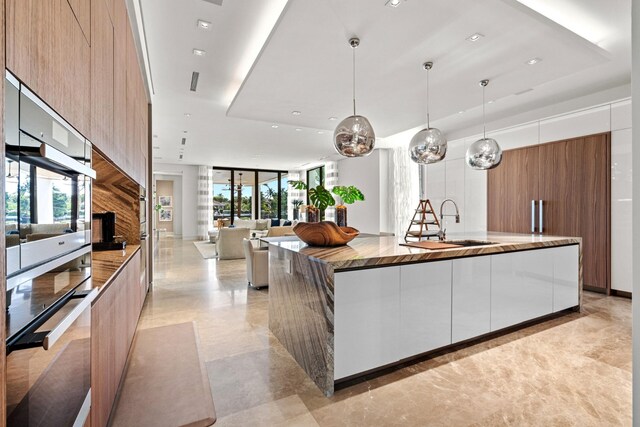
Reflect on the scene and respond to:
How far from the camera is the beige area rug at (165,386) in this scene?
179cm

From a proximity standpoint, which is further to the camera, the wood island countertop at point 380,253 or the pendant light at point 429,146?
the pendant light at point 429,146

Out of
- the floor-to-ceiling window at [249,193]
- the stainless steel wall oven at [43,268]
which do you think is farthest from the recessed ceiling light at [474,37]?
the floor-to-ceiling window at [249,193]

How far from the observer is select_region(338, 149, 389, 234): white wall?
890cm

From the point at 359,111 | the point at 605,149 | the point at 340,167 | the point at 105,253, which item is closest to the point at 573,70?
the point at 605,149

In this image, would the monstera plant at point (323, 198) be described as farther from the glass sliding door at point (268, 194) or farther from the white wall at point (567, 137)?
the glass sliding door at point (268, 194)

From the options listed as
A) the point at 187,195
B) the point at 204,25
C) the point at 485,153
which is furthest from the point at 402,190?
the point at 187,195

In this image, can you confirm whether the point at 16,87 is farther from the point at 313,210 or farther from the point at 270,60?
the point at 270,60

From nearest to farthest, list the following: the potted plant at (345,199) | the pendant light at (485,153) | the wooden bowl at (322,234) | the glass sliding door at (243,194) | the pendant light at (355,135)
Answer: the wooden bowl at (322,234) → the pendant light at (355,135) → the potted plant at (345,199) → the pendant light at (485,153) → the glass sliding door at (243,194)

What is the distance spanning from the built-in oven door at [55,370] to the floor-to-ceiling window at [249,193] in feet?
39.2

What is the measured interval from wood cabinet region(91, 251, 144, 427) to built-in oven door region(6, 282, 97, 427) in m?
0.13

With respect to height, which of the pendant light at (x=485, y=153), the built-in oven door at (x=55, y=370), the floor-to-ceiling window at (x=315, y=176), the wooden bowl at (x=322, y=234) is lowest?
the built-in oven door at (x=55, y=370)

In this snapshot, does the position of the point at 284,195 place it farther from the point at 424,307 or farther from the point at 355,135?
the point at 424,307

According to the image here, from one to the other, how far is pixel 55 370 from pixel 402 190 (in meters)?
8.44

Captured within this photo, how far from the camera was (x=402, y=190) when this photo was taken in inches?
343
